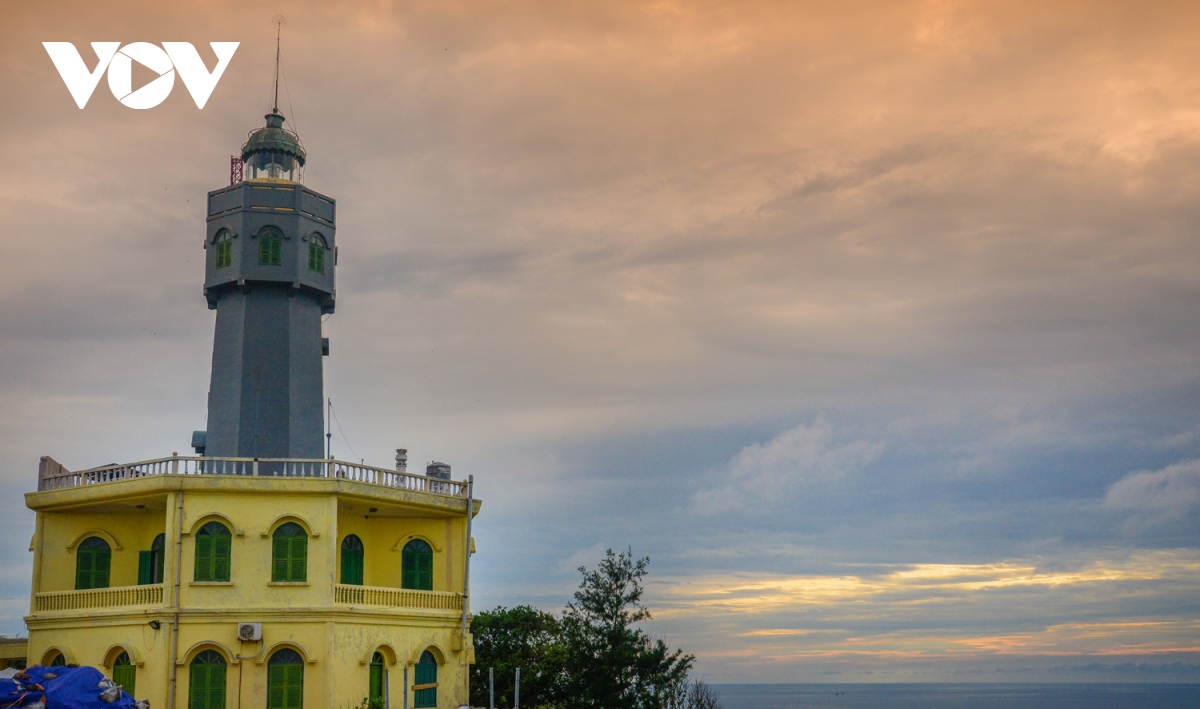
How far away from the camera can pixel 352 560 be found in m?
35.2

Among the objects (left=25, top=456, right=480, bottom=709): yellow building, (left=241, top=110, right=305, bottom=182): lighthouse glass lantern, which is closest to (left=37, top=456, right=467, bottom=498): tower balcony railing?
(left=25, top=456, right=480, bottom=709): yellow building

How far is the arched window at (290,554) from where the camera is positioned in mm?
32156

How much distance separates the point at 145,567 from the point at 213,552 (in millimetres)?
4384

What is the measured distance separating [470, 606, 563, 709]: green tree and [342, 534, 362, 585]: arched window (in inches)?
364

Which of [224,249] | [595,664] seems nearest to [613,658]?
[595,664]

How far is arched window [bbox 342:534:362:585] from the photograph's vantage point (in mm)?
34875

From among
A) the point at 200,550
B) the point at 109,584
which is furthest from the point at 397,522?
the point at 109,584

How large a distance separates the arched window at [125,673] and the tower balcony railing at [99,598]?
1.48 m

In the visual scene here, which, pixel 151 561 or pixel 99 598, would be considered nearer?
pixel 99 598

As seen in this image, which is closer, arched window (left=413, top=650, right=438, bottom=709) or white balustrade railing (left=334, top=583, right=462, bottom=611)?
white balustrade railing (left=334, top=583, right=462, bottom=611)

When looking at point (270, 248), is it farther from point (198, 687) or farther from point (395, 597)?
point (198, 687)

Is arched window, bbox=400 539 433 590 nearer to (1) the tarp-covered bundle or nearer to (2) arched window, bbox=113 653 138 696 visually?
(2) arched window, bbox=113 653 138 696

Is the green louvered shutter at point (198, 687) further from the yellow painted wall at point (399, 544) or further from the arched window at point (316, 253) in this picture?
the arched window at point (316, 253)

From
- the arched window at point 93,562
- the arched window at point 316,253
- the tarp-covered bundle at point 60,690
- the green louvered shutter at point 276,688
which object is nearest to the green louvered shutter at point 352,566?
the green louvered shutter at point 276,688
